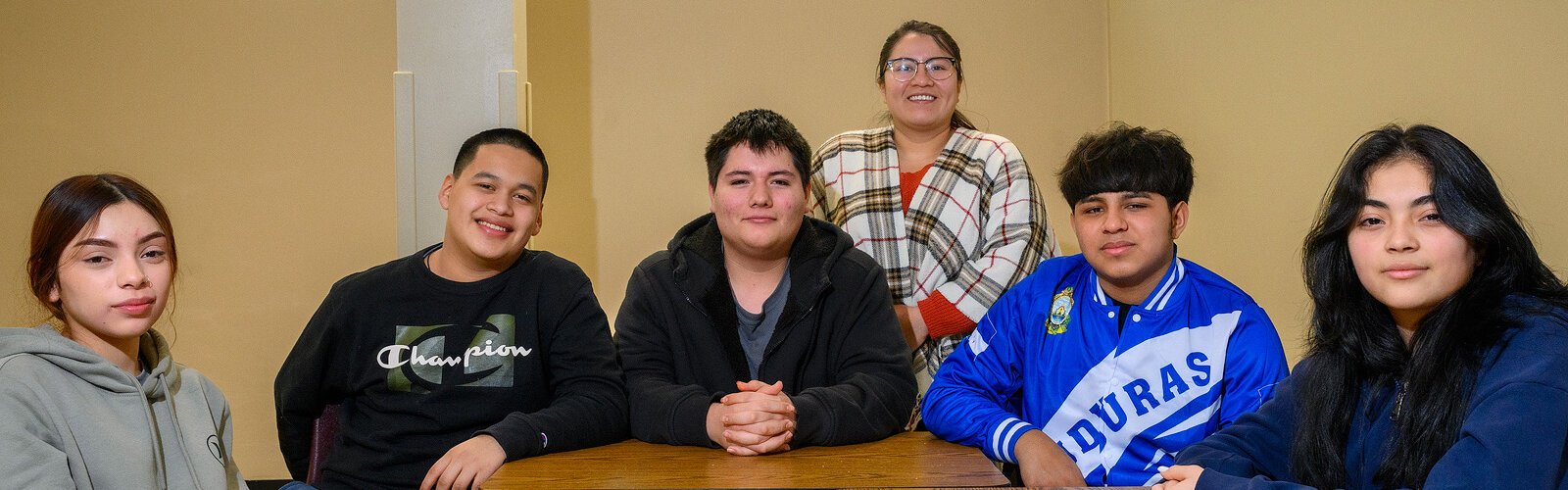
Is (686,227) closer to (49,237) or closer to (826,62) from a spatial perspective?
(49,237)

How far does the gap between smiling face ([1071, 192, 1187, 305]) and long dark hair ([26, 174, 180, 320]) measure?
157cm

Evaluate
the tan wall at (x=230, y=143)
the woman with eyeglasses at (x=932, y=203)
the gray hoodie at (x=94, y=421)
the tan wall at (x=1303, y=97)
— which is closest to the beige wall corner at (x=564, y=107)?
the tan wall at (x=230, y=143)

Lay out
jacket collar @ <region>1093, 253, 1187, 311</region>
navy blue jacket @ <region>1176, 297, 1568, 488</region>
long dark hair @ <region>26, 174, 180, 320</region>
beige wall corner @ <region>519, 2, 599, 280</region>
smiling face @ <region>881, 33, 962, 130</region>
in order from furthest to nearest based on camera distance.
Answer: beige wall corner @ <region>519, 2, 599, 280</region> < smiling face @ <region>881, 33, 962, 130</region> < jacket collar @ <region>1093, 253, 1187, 311</region> < long dark hair @ <region>26, 174, 180, 320</region> < navy blue jacket @ <region>1176, 297, 1568, 488</region>

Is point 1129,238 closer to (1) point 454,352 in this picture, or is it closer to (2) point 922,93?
(2) point 922,93

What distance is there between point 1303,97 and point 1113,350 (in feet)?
4.66

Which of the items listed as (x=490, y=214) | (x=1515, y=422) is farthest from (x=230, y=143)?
(x=1515, y=422)

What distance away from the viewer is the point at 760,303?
2268 mm

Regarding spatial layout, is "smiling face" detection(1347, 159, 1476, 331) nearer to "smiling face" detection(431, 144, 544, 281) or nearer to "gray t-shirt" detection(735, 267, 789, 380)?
"gray t-shirt" detection(735, 267, 789, 380)

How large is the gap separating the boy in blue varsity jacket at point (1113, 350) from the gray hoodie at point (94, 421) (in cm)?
123

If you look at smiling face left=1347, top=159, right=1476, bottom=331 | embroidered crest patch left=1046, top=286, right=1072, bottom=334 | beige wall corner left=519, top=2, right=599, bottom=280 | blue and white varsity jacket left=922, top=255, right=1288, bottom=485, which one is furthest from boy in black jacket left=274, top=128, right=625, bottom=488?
beige wall corner left=519, top=2, right=599, bottom=280

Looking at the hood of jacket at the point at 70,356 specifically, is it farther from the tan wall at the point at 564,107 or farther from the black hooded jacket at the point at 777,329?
the tan wall at the point at 564,107

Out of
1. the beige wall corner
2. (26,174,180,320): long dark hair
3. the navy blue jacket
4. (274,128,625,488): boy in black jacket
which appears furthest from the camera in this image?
the beige wall corner

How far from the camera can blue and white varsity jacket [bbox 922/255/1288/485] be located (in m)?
1.93

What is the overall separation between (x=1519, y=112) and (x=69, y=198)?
8.09ft
